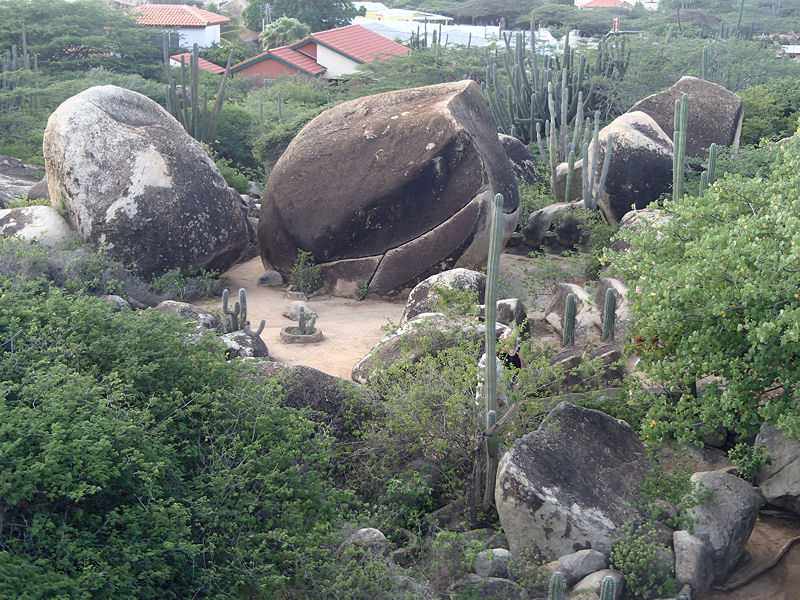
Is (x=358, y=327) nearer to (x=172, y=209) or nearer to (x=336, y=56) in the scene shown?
(x=172, y=209)

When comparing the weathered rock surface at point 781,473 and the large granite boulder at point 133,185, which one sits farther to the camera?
the large granite boulder at point 133,185

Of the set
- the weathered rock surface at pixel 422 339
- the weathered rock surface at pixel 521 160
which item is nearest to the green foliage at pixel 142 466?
the weathered rock surface at pixel 422 339

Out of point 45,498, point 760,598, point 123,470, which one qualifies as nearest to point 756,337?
point 760,598

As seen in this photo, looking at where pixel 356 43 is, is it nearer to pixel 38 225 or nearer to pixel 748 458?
pixel 38 225

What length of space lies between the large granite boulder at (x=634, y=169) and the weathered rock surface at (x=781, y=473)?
6.95 meters

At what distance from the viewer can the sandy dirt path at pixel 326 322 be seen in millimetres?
9328

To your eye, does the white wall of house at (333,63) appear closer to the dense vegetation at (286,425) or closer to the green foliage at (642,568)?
the dense vegetation at (286,425)

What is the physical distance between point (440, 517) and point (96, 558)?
271 cm

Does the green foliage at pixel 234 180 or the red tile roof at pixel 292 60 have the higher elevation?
the red tile roof at pixel 292 60

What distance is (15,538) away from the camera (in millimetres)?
4176

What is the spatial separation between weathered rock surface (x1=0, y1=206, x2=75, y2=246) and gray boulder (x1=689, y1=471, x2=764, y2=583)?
7.77m

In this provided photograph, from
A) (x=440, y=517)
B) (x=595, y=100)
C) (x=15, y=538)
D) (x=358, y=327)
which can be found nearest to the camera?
(x=15, y=538)

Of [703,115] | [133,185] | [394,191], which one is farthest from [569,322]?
[703,115]

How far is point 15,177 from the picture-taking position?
15.5 m
